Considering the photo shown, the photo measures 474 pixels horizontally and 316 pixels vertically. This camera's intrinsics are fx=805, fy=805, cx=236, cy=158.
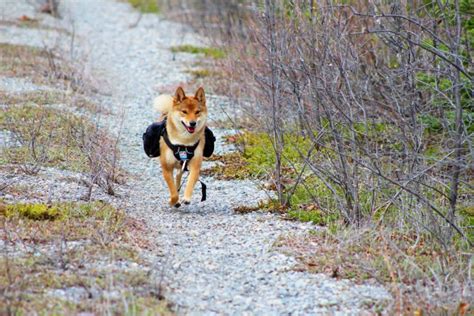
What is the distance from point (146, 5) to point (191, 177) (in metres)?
25.8

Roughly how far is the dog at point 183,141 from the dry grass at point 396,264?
1.87 metres

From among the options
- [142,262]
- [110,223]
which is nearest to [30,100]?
[110,223]

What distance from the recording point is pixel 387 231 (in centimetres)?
802

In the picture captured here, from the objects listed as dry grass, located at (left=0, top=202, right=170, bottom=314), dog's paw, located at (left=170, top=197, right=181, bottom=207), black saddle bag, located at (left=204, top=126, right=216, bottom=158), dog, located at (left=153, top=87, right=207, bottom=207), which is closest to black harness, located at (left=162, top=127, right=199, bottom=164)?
dog, located at (left=153, top=87, right=207, bottom=207)

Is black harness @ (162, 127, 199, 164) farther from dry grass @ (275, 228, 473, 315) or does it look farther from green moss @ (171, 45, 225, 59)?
green moss @ (171, 45, 225, 59)

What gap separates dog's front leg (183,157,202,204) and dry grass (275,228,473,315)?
67.5 inches

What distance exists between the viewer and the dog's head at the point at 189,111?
9703mm

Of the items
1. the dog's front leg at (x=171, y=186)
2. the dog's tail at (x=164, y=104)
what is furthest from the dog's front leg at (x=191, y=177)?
the dog's tail at (x=164, y=104)

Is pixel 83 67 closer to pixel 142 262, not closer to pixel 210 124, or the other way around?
pixel 210 124

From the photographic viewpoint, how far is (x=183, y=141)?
980cm

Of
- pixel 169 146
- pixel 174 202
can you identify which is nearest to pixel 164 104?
pixel 169 146

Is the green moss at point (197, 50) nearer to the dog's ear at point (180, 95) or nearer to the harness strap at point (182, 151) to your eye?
the dog's ear at point (180, 95)

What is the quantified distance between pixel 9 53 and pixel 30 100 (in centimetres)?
540

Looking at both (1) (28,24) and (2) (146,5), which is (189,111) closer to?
(1) (28,24)
